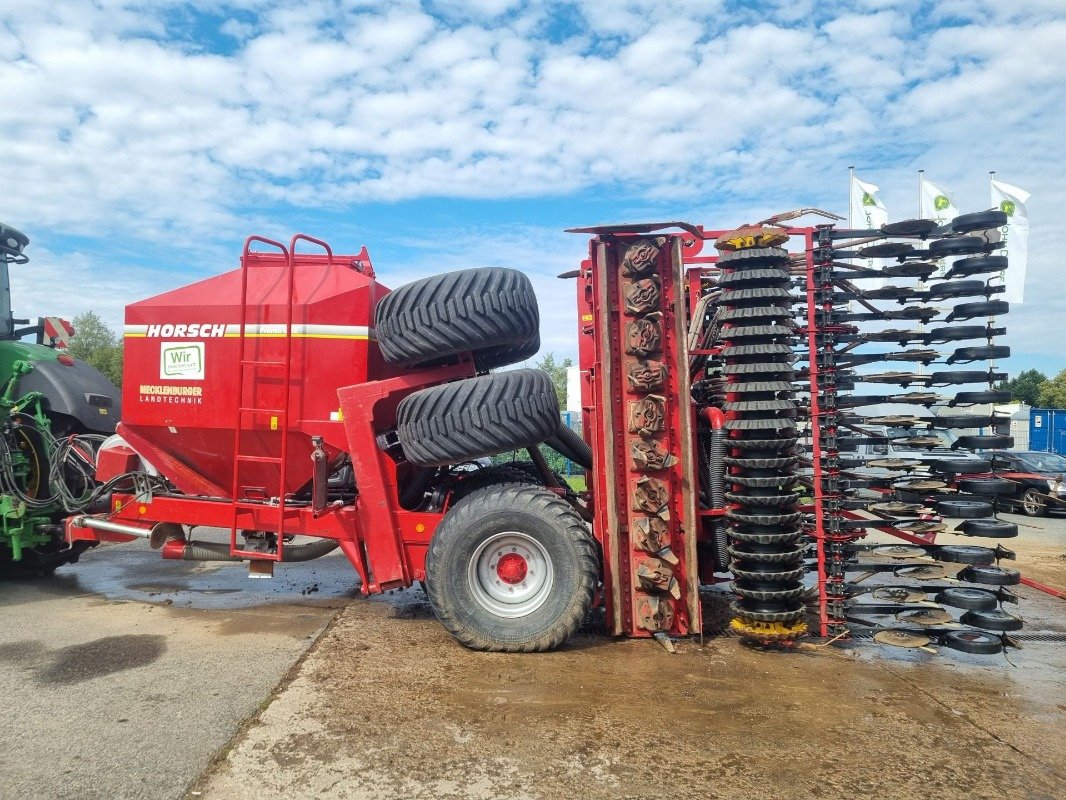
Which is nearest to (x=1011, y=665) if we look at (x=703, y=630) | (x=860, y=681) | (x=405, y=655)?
(x=860, y=681)

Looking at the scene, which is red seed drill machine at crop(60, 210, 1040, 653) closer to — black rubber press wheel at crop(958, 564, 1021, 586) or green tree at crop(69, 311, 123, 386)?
black rubber press wheel at crop(958, 564, 1021, 586)

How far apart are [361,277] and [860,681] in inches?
164

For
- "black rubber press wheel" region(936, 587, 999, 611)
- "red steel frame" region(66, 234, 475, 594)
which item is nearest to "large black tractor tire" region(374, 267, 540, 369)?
"red steel frame" region(66, 234, 475, 594)

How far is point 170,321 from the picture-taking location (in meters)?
5.57

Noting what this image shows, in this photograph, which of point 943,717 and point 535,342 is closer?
point 943,717

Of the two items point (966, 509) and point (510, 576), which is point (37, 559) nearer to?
point (510, 576)

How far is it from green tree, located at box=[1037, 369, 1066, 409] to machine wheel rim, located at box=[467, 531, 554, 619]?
51.5 metres

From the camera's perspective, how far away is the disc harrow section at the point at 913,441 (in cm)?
473

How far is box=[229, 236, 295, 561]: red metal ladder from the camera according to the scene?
5.29 meters

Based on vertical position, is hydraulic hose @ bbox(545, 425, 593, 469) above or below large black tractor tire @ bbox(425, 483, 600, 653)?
above

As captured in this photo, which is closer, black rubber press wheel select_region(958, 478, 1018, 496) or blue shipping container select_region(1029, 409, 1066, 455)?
black rubber press wheel select_region(958, 478, 1018, 496)

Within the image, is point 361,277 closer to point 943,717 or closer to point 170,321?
point 170,321

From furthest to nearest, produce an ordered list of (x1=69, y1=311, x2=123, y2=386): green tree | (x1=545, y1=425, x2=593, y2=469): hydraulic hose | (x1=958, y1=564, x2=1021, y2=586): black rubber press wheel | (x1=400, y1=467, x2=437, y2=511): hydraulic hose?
(x1=69, y1=311, x2=123, y2=386): green tree
(x1=545, y1=425, x2=593, y2=469): hydraulic hose
(x1=400, y1=467, x2=437, y2=511): hydraulic hose
(x1=958, y1=564, x2=1021, y2=586): black rubber press wheel

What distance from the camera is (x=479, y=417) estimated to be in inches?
189
